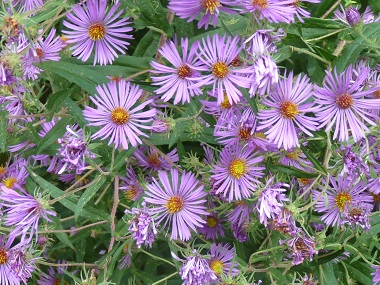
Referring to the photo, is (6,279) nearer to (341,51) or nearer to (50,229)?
(50,229)

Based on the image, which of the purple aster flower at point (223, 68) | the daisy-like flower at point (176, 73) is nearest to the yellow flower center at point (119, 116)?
the daisy-like flower at point (176, 73)

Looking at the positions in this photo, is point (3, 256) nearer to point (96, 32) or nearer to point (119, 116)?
point (119, 116)

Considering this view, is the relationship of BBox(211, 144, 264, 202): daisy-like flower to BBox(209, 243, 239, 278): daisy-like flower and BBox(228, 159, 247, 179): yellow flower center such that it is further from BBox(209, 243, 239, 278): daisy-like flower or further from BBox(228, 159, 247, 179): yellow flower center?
BBox(209, 243, 239, 278): daisy-like flower

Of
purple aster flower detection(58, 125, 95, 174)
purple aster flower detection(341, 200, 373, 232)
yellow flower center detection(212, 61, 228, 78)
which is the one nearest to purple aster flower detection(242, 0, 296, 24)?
yellow flower center detection(212, 61, 228, 78)

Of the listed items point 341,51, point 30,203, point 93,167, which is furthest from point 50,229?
point 341,51

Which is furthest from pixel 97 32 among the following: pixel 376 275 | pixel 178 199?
pixel 376 275

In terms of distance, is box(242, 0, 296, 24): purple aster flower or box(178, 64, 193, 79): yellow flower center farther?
box(178, 64, 193, 79): yellow flower center
